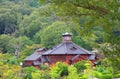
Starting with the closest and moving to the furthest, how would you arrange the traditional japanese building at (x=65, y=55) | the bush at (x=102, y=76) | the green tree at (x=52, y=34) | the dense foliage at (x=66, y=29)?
the dense foliage at (x=66, y=29), the bush at (x=102, y=76), the traditional japanese building at (x=65, y=55), the green tree at (x=52, y=34)

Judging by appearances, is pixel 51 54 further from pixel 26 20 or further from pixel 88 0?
pixel 88 0

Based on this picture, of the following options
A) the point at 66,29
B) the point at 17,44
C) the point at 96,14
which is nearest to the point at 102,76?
the point at 96,14

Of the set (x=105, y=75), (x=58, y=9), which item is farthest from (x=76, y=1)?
(x=105, y=75)

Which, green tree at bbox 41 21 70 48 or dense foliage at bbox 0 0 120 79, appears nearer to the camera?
dense foliage at bbox 0 0 120 79

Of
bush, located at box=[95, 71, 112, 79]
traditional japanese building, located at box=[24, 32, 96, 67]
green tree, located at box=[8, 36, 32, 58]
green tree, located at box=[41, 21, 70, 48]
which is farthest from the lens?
green tree, located at box=[41, 21, 70, 48]

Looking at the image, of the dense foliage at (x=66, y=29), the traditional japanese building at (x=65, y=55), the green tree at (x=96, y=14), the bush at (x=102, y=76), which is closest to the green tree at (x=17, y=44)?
the dense foliage at (x=66, y=29)

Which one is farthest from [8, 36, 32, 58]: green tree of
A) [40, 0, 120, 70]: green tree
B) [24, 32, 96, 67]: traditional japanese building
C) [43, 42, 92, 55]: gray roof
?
[40, 0, 120, 70]: green tree

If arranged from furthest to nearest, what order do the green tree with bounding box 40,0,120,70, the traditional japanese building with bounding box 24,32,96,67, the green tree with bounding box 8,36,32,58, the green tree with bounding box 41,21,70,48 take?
the green tree with bounding box 41,21,70,48 → the green tree with bounding box 8,36,32,58 → the traditional japanese building with bounding box 24,32,96,67 → the green tree with bounding box 40,0,120,70

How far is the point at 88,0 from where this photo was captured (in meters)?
4.42

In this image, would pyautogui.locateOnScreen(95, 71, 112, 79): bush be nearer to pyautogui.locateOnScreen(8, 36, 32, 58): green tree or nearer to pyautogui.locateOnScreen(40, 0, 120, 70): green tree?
pyautogui.locateOnScreen(40, 0, 120, 70): green tree

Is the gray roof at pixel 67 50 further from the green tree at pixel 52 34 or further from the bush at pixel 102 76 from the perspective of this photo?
the bush at pixel 102 76

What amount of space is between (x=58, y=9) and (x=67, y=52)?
79.5 feet

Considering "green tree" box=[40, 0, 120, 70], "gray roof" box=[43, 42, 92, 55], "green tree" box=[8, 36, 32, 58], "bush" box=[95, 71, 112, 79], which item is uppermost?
"green tree" box=[40, 0, 120, 70]

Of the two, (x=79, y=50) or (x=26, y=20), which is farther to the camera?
(x=26, y=20)
